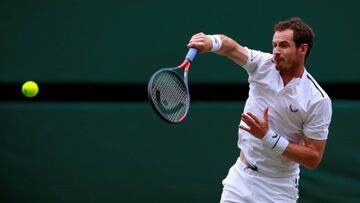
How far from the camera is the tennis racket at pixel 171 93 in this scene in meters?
3.82

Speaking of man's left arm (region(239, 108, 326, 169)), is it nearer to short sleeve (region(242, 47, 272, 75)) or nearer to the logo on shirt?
the logo on shirt

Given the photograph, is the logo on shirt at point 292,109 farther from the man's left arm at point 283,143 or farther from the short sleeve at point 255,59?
the short sleeve at point 255,59

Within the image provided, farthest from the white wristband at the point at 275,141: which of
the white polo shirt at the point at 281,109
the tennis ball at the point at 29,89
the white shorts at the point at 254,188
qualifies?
the tennis ball at the point at 29,89

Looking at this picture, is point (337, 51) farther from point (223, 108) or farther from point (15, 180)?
point (15, 180)

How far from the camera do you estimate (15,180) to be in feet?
19.8

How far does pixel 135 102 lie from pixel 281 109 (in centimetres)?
206

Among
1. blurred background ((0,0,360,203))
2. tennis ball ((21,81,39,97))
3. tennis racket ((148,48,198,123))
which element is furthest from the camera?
blurred background ((0,0,360,203))

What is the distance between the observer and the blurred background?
595 centimetres

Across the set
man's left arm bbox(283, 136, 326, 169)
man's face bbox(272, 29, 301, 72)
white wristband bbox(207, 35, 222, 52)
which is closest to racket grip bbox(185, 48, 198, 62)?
white wristband bbox(207, 35, 222, 52)

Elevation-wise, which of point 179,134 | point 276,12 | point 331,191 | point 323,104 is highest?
point 276,12

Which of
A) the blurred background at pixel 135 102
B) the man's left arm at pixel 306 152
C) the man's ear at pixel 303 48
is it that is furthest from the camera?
the blurred background at pixel 135 102

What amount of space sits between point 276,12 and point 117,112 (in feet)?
4.86

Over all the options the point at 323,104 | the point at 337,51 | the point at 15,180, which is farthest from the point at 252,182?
the point at 15,180

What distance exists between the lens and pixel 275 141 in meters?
4.01
